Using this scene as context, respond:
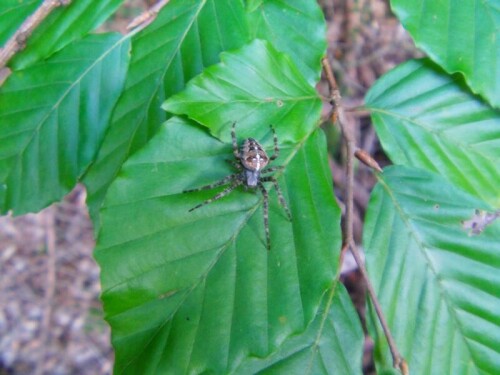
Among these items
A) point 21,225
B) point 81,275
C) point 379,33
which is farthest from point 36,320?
point 379,33

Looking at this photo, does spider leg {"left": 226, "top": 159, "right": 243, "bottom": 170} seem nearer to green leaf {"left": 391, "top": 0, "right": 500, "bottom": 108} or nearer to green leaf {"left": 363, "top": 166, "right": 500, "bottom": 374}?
green leaf {"left": 363, "top": 166, "right": 500, "bottom": 374}

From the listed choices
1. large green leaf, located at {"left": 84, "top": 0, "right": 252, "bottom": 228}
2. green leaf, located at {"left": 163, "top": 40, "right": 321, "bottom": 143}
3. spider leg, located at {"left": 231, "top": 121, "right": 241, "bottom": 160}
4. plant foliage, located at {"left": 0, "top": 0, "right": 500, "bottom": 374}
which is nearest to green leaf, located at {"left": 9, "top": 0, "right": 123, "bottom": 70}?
plant foliage, located at {"left": 0, "top": 0, "right": 500, "bottom": 374}

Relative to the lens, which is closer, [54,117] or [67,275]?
[54,117]

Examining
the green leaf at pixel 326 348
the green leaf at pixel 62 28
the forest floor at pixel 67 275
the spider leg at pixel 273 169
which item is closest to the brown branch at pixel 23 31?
Result: the green leaf at pixel 62 28

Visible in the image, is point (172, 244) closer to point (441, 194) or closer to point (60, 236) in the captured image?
point (441, 194)

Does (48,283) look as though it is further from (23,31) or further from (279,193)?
(279,193)

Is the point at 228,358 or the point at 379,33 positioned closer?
the point at 228,358

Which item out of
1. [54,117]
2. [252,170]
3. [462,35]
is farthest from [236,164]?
[462,35]

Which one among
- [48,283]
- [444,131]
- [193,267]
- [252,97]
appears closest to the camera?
[193,267]
